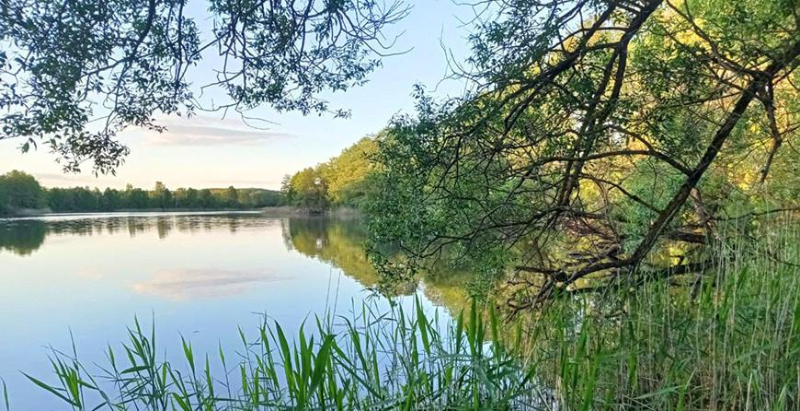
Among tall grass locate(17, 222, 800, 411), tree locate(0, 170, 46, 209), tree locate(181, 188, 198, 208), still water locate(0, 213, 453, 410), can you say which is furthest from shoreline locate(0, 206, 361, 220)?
tall grass locate(17, 222, 800, 411)

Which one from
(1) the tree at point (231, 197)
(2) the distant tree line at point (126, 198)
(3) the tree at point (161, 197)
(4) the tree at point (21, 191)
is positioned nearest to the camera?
(4) the tree at point (21, 191)

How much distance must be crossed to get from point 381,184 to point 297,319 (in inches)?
181

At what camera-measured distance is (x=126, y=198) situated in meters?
46.2

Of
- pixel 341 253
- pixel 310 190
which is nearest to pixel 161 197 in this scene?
pixel 310 190

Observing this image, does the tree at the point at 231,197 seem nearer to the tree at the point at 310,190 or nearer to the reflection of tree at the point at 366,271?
the tree at the point at 310,190

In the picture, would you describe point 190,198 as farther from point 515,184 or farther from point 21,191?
point 515,184

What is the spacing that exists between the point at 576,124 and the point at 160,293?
9.62 m

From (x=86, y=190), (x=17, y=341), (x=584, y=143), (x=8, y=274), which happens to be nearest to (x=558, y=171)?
(x=584, y=143)

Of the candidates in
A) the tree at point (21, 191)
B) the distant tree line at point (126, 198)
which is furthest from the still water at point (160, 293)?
the distant tree line at point (126, 198)

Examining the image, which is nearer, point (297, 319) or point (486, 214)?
point (486, 214)

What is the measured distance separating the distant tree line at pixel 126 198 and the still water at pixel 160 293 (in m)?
11.1

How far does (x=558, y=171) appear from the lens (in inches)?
114

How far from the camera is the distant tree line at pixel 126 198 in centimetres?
2753

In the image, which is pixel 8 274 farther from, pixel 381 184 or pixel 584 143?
pixel 584 143
